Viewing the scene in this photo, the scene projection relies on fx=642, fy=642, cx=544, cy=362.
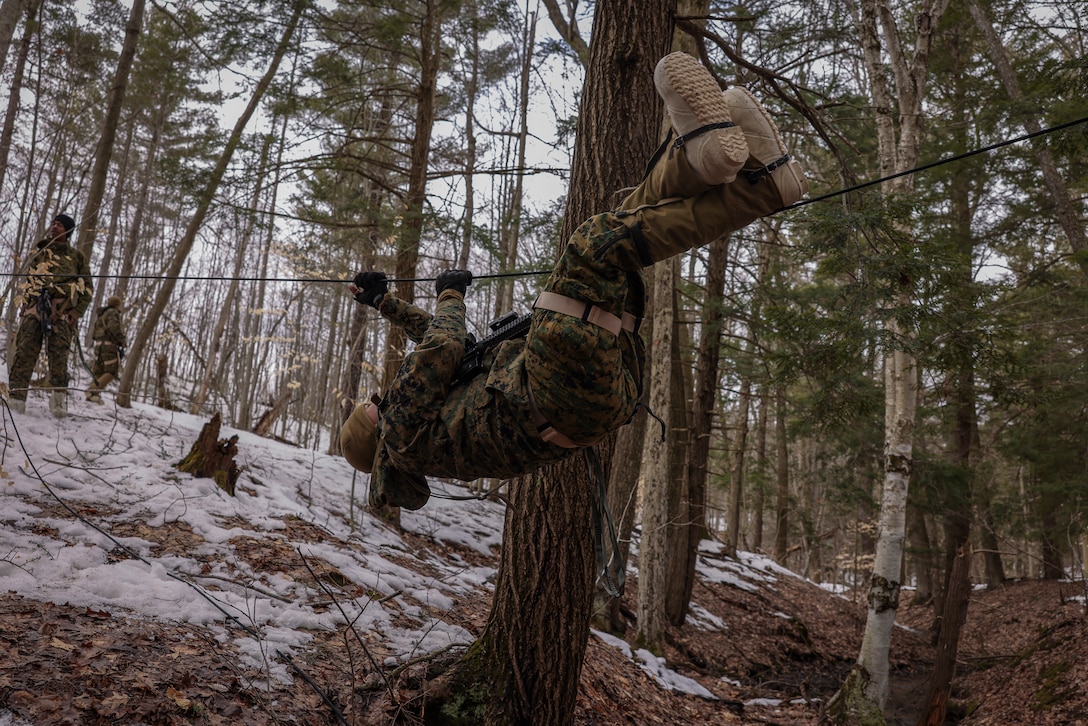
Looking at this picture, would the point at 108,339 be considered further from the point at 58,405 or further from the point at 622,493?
the point at 622,493

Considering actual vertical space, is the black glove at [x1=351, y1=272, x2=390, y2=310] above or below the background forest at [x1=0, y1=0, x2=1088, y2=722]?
below

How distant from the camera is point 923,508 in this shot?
12523mm

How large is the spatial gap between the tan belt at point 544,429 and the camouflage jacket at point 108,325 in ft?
35.7

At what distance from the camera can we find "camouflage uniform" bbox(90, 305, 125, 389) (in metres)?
10.7

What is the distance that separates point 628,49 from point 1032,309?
11176 mm

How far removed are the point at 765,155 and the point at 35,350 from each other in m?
→ 8.78

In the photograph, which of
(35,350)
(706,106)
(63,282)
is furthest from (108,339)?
(706,106)

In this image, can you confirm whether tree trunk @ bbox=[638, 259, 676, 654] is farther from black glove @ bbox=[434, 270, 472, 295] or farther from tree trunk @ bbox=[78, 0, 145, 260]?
tree trunk @ bbox=[78, 0, 145, 260]

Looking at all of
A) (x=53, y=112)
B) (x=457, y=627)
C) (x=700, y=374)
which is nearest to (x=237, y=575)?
(x=457, y=627)

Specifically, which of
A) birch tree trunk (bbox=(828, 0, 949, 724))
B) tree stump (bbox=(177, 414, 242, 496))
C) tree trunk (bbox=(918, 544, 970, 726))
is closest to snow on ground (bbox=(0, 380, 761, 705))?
tree stump (bbox=(177, 414, 242, 496))

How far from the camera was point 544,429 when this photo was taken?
248 centimetres

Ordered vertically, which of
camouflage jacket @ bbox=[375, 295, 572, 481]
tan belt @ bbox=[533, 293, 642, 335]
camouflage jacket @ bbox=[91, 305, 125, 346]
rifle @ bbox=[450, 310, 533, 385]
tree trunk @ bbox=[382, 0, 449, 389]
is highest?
tree trunk @ bbox=[382, 0, 449, 389]

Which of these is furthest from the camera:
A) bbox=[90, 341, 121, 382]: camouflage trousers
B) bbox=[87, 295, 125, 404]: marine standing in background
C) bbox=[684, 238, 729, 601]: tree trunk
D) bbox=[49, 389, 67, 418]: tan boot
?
bbox=[90, 341, 121, 382]: camouflage trousers

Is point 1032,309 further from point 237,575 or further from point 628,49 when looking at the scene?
point 237,575
